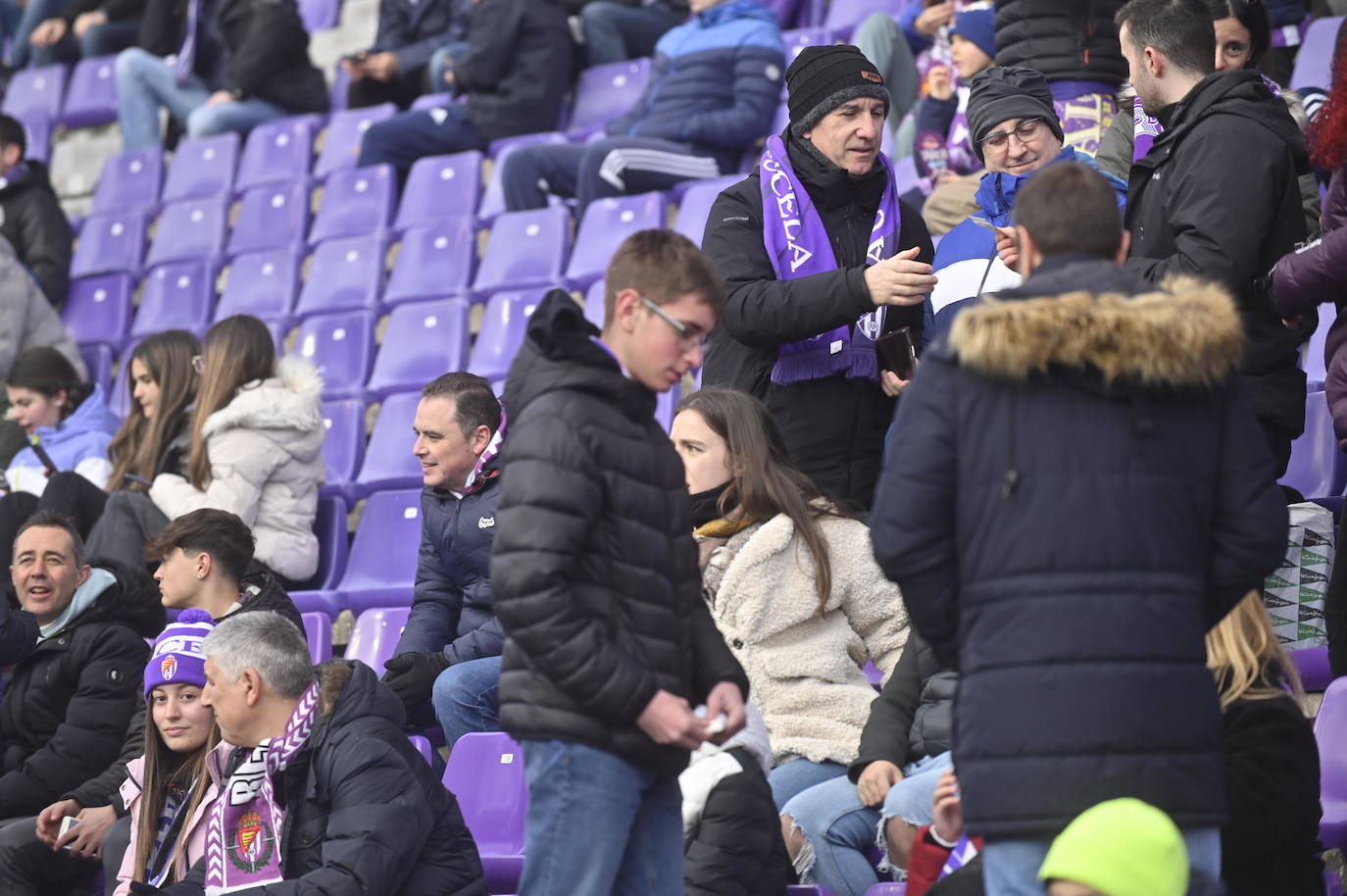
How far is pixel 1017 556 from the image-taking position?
2496 millimetres

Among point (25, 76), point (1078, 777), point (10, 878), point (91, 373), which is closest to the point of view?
point (1078, 777)

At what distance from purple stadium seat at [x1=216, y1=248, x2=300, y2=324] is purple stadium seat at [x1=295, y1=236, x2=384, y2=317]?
87 mm

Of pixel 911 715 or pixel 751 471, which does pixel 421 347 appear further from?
pixel 911 715

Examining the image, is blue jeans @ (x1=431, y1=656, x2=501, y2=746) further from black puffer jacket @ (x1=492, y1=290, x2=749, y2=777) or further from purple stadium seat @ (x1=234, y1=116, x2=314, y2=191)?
purple stadium seat @ (x1=234, y1=116, x2=314, y2=191)

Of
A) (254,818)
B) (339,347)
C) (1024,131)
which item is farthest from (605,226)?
(254,818)

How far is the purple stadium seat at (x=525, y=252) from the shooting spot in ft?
23.6

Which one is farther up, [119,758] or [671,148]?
[671,148]

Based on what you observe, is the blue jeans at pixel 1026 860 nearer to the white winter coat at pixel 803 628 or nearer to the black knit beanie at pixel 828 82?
the white winter coat at pixel 803 628

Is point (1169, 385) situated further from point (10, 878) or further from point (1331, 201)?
point (10, 878)

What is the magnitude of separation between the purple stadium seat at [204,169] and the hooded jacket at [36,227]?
31.1 inches

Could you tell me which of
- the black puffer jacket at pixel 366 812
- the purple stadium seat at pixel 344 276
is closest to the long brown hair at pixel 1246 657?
the black puffer jacket at pixel 366 812

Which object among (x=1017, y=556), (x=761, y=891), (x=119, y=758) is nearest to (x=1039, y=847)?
(x=1017, y=556)

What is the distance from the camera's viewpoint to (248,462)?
5680 mm

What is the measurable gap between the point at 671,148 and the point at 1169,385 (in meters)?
4.90
